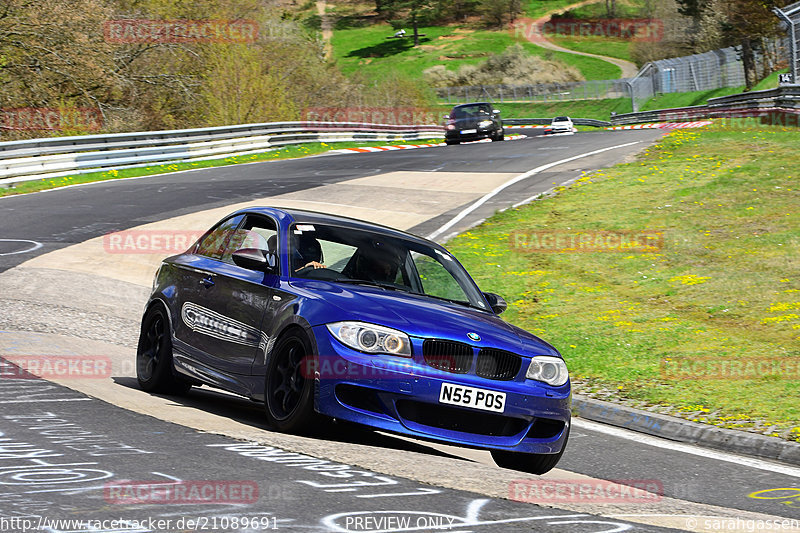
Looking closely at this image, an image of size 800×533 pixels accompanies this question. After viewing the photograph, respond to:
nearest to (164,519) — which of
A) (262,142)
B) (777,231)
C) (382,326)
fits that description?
(382,326)

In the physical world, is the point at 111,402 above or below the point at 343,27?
below

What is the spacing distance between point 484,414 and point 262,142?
30888mm

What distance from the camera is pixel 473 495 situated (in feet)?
16.6

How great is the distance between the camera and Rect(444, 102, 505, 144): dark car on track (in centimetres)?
4109

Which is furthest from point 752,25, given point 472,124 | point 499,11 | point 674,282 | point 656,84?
point 499,11

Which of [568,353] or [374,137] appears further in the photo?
[374,137]

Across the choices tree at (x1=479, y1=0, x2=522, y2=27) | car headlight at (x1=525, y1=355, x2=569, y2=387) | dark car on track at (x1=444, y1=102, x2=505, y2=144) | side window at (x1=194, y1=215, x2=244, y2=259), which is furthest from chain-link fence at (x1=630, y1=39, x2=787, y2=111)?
tree at (x1=479, y1=0, x2=522, y2=27)

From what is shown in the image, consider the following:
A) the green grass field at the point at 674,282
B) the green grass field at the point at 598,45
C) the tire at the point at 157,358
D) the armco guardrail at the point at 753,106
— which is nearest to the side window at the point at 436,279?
the tire at the point at 157,358

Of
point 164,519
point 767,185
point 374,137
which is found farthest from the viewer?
point 374,137

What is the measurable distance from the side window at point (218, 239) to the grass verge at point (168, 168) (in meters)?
16.9

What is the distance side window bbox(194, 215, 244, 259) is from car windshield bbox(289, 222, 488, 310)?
2.86ft

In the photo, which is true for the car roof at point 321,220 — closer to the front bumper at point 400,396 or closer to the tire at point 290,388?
the tire at point 290,388

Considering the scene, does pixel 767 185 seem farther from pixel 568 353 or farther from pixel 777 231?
pixel 568 353

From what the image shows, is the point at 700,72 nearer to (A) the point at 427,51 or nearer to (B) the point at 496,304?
(B) the point at 496,304
